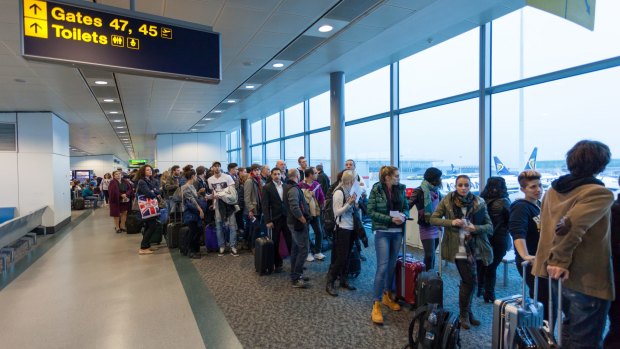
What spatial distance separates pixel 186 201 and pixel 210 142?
34.3ft

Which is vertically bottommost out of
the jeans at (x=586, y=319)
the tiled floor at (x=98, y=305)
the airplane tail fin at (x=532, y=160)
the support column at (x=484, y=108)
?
the tiled floor at (x=98, y=305)

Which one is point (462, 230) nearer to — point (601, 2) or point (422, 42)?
point (601, 2)

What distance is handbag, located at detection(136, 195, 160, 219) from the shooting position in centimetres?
630

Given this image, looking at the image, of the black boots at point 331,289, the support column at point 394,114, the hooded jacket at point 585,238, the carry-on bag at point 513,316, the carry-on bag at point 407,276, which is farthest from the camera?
the support column at point 394,114

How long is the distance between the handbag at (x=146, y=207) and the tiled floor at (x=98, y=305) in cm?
75

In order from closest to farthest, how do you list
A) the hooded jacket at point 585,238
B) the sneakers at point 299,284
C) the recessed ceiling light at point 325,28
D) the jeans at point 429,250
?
the hooded jacket at point 585,238
the jeans at point 429,250
the sneakers at point 299,284
the recessed ceiling light at point 325,28

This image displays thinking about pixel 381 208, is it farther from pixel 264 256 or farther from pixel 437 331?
pixel 264 256

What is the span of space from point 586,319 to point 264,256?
371cm

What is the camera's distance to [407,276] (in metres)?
3.73

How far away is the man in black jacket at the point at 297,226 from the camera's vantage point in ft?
14.2

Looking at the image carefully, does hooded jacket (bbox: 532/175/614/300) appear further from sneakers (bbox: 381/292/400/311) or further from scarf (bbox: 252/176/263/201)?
scarf (bbox: 252/176/263/201)

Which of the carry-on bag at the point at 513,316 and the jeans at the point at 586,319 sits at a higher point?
the jeans at the point at 586,319

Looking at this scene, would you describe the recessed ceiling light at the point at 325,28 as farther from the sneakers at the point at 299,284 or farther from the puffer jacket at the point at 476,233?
the sneakers at the point at 299,284

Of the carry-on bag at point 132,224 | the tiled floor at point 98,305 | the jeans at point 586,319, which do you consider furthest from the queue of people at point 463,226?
the carry-on bag at point 132,224
